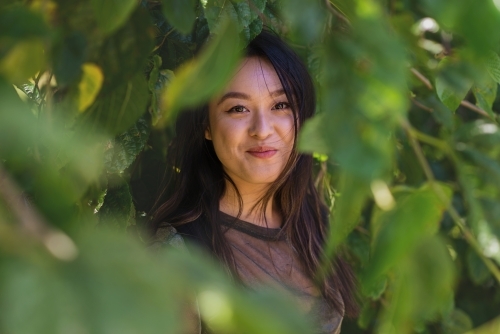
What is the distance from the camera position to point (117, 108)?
0.57 metres

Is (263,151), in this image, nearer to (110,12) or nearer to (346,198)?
(110,12)

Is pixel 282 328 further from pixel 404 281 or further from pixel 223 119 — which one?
pixel 223 119

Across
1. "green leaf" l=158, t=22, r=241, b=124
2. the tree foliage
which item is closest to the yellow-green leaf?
the tree foliage

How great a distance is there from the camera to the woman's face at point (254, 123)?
1.23 m

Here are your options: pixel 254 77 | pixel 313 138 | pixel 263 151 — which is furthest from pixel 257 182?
pixel 313 138

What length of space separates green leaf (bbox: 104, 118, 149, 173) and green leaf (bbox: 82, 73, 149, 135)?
0.52m

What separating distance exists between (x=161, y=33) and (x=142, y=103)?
0.67 meters

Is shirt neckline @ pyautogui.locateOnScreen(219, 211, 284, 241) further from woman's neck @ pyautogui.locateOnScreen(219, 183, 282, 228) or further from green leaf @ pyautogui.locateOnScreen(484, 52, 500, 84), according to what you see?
green leaf @ pyautogui.locateOnScreen(484, 52, 500, 84)

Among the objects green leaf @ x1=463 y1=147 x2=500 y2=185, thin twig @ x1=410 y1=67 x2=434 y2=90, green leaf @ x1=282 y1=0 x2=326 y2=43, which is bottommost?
thin twig @ x1=410 y1=67 x2=434 y2=90

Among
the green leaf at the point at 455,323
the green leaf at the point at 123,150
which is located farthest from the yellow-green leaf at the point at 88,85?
the green leaf at the point at 455,323

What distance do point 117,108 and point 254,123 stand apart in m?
0.66

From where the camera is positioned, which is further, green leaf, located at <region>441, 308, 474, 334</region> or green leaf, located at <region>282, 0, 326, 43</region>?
green leaf, located at <region>441, 308, 474, 334</region>

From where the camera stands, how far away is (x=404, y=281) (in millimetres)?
410

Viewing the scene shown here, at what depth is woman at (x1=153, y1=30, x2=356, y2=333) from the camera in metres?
1.24
